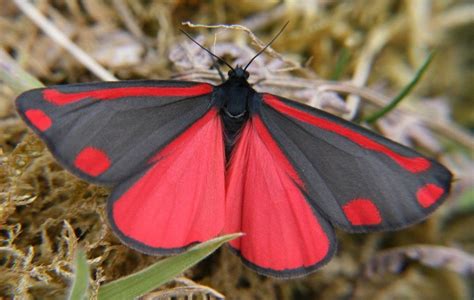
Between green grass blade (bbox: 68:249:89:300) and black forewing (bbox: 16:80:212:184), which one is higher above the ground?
black forewing (bbox: 16:80:212:184)

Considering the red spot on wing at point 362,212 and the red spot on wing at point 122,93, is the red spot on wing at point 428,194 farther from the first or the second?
the red spot on wing at point 122,93

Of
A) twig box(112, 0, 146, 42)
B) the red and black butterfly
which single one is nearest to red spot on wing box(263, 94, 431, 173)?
the red and black butterfly

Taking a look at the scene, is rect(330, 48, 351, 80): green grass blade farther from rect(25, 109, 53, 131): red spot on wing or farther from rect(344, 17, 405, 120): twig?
rect(25, 109, 53, 131): red spot on wing

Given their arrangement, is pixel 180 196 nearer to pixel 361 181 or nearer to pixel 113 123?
pixel 113 123

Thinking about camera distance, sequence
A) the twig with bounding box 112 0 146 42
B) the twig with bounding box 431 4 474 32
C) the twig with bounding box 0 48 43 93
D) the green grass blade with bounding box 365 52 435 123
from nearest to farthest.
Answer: the twig with bounding box 0 48 43 93 → the green grass blade with bounding box 365 52 435 123 → the twig with bounding box 112 0 146 42 → the twig with bounding box 431 4 474 32

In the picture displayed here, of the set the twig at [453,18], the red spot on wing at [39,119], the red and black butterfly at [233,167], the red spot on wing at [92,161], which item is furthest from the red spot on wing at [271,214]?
the twig at [453,18]

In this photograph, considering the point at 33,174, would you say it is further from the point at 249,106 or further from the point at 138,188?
the point at 249,106
